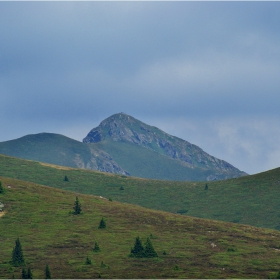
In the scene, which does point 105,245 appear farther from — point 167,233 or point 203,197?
point 203,197

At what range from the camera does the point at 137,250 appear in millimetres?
103250

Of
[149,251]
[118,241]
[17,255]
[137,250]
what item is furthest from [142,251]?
[17,255]

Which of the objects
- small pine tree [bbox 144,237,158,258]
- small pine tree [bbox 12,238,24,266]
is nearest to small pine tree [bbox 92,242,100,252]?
small pine tree [bbox 144,237,158,258]

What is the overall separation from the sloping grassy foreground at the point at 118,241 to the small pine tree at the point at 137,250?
1.57m

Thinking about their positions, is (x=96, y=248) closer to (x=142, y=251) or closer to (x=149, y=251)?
(x=142, y=251)

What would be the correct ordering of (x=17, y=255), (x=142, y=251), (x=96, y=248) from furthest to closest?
(x=96, y=248) < (x=142, y=251) < (x=17, y=255)

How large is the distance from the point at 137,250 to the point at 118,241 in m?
8.66

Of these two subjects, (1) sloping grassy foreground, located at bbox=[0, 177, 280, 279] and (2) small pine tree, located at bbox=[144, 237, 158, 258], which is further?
(2) small pine tree, located at bbox=[144, 237, 158, 258]

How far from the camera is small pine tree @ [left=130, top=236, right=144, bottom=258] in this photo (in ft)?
336

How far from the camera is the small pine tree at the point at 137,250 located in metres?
102

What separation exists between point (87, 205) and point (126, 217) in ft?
37.9

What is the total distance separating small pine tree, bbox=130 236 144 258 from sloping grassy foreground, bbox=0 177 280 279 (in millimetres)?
1572

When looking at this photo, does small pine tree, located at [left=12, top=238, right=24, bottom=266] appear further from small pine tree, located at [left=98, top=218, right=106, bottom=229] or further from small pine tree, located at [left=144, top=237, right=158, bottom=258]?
small pine tree, located at [left=98, top=218, right=106, bottom=229]

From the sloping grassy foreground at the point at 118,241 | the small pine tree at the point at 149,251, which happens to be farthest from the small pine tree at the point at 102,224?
the small pine tree at the point at 149,251
